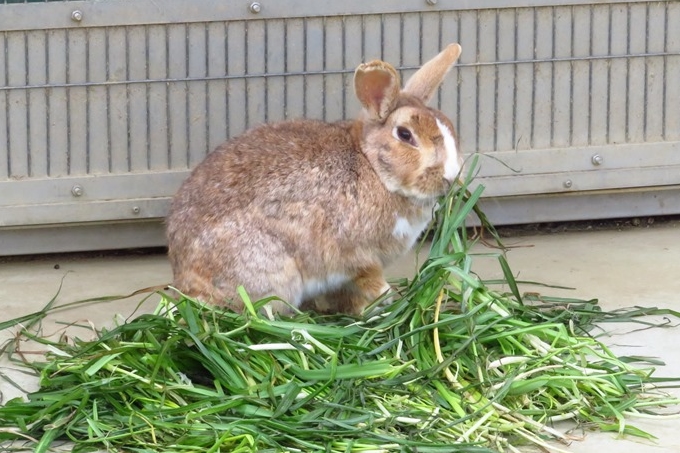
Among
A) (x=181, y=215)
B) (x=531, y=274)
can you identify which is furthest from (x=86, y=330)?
(x=531, y=274)

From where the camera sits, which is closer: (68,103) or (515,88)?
(68,103)

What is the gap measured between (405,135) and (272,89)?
1143 millimetres

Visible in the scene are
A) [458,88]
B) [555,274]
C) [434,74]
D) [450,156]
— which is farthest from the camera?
[458,88]

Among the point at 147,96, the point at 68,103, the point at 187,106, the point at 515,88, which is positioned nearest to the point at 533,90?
the point at 515,88

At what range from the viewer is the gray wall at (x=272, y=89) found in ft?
17.8

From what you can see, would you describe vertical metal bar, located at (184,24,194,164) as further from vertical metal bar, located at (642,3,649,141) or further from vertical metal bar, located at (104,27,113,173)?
vertical metal bar, located at (642,3,649,141)

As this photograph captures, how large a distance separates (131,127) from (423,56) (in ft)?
4.23

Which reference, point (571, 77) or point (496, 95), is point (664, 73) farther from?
point (496, 95)

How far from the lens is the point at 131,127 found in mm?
5500

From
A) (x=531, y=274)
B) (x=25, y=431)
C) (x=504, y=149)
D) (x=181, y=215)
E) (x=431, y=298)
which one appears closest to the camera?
(x=25, y=431)

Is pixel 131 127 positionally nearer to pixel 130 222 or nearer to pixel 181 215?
pixel 130 222

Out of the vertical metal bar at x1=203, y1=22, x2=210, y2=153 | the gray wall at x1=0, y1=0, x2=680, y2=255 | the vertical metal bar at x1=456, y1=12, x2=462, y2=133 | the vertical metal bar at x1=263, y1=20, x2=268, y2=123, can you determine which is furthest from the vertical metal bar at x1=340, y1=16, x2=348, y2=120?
the vertical metal bar at x1=203, y1=22, x2=210, y2=153

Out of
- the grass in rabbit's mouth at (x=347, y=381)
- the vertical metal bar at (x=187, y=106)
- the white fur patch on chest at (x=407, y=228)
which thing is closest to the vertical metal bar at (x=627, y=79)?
the white fur patch on chest at (x=407, y=228)

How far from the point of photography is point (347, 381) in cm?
390
